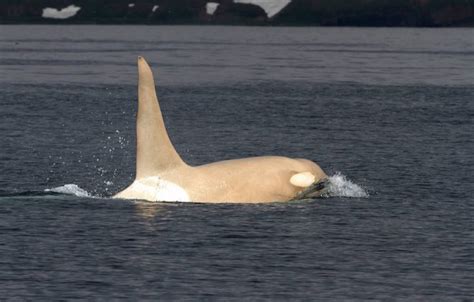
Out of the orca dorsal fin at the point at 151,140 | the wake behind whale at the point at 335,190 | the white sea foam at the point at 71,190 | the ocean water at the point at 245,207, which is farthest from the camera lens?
the white sea foam at the point at 71,190

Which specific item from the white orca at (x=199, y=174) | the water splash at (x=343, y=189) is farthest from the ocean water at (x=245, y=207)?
the white orca at (x=199, y=174)

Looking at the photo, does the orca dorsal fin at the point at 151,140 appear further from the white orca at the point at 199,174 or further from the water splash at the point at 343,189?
the water splash at the point at 343,189

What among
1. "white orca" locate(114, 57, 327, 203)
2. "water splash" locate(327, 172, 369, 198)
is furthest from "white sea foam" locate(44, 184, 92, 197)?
"water splash" locate(327, 172, 369, 198)

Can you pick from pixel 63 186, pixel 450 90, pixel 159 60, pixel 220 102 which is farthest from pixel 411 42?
pixel 63 186

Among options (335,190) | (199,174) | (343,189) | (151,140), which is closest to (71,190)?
(151,140)

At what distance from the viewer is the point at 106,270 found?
2773cm

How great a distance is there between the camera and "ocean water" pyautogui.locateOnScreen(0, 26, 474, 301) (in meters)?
27.0

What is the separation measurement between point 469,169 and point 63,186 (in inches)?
499

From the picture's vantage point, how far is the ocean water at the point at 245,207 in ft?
88.6

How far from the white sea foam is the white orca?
3.41 m

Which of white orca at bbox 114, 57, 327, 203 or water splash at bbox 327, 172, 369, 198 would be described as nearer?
white orca at bbox 114, 57, 327, 203

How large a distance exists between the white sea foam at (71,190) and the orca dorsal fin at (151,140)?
358 cm

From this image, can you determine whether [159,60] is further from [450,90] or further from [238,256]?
[238,256]

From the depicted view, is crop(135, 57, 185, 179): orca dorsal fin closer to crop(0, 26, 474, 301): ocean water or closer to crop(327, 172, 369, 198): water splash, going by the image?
crop(0, 26, 474, 301): ocean water
